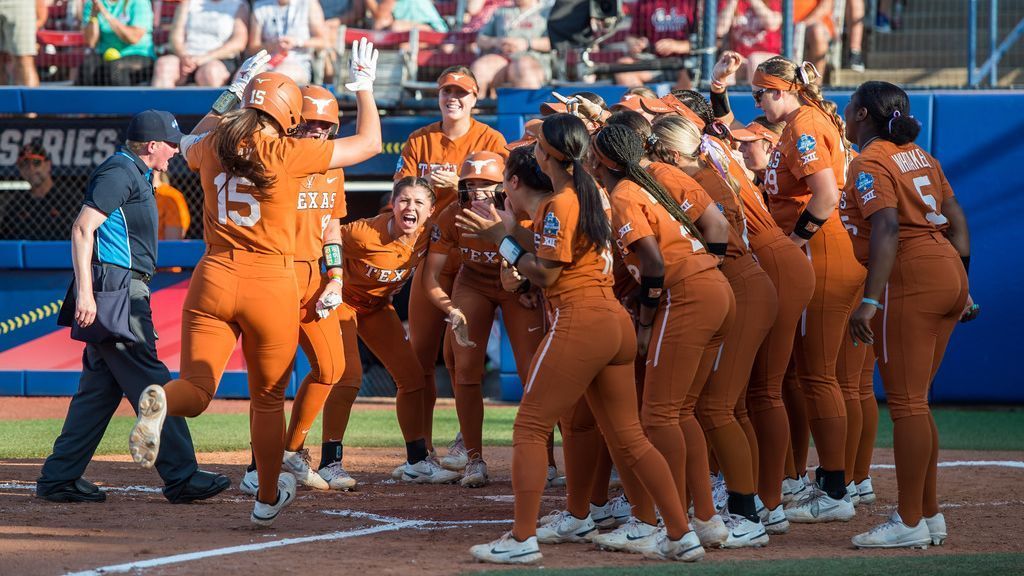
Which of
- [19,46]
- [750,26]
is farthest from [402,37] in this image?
[19,46]

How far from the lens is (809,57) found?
1197 centimetres

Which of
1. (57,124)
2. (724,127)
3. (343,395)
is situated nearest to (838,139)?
(724,127)

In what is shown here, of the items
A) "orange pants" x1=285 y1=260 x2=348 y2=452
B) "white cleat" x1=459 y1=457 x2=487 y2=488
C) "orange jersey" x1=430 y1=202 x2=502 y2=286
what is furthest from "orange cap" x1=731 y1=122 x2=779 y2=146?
"orange pants" x1=285 y1=260 x2=348 y2=452

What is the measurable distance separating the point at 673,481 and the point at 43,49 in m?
10.2

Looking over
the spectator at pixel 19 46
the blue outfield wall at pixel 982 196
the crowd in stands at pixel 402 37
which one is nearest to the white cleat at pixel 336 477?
the blue outfield wall at pixel 982 196

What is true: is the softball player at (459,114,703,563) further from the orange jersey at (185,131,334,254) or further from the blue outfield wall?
the blue outfield wall

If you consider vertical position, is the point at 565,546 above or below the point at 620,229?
below

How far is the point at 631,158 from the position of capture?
5.11m

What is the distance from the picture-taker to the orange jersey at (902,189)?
17.3 feet

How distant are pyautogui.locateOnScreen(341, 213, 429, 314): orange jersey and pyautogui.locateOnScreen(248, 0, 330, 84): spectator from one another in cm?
513

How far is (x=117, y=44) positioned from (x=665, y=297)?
29.6ft

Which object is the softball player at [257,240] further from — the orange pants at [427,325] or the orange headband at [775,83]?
the orange headband at [775,83]

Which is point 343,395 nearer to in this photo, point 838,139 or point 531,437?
point 531,437

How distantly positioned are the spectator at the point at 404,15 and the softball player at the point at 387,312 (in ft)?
19.9
